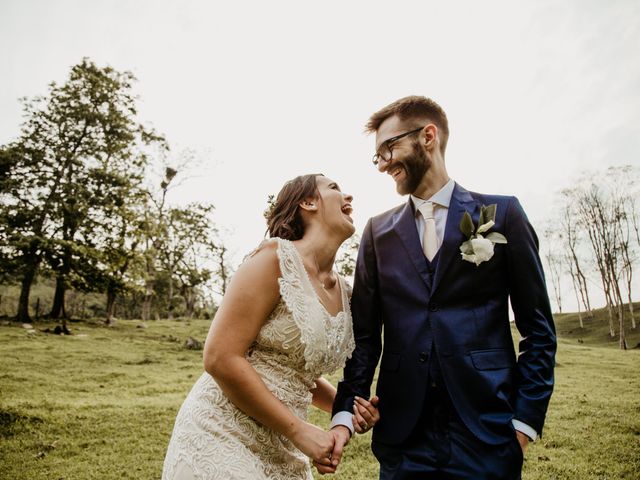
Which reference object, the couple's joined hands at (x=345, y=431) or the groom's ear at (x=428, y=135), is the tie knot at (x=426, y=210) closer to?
the groom's ear at (x=428, y=135)

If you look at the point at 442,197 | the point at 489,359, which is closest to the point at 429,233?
the point at 442,197

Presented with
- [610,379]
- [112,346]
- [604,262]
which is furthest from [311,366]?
[604,262]

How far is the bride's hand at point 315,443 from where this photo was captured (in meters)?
2.25

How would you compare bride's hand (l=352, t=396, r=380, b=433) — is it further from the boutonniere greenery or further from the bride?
the boutonniere greenery

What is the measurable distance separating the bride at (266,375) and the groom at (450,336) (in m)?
0.22

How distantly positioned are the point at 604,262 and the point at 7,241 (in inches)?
1764

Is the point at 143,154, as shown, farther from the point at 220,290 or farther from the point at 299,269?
the point at 299,269

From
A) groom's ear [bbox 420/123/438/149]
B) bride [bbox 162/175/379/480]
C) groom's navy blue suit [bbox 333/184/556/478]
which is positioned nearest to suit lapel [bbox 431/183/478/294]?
groom's navy blue suit [bbox 333/184/556/478]

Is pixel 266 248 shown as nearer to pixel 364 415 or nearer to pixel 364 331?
pixel 364 331

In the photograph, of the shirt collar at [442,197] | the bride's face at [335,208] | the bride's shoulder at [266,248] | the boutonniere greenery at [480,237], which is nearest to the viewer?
the boutonniere greenery at [480,237]

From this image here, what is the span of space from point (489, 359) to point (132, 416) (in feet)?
31.5

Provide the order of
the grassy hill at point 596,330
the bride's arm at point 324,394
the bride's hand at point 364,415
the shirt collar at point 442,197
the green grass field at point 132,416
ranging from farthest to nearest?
the grassy hill at point 596,330
the green grass field at point 132,416
the bride's arm at point 324,394
the shirt collar at point 442,197
the bride's hand at point 364,415

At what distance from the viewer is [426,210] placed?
2.85m

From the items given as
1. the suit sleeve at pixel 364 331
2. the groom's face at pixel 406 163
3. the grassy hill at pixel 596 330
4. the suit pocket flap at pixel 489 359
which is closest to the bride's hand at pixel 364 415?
the suit sleeve at pixel 364 331
